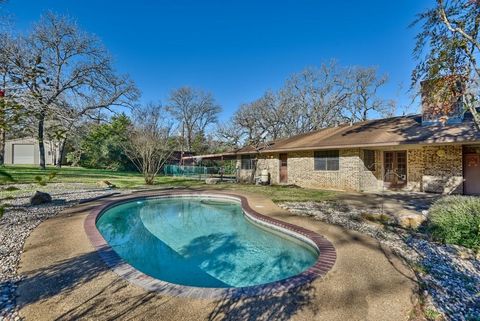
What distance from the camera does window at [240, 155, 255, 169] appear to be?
71.2ft

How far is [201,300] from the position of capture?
11.3ft

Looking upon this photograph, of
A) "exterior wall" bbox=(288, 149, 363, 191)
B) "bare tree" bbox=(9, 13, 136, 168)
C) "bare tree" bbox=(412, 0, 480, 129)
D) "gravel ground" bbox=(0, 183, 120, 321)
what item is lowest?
"gravel ground" bbox=(0, 183, 120, 321)

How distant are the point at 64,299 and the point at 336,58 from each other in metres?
35.5

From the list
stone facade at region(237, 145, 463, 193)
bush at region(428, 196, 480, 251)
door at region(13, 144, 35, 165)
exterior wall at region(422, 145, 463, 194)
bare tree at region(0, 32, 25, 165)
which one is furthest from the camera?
door at region(13, 144, 35, 165)

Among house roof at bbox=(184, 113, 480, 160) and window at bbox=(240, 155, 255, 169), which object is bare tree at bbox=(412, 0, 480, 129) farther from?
window at bbox=(240, 155, 255, 169)

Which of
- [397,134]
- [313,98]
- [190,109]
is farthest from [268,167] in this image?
[190,109]

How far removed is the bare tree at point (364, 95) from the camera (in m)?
31.8

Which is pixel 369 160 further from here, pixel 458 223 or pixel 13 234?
pixel 13 234

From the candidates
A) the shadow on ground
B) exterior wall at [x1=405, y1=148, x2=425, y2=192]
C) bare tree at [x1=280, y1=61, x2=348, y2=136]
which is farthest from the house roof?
bare tree at [x1=280, y1=61, x2=348, y2=136]

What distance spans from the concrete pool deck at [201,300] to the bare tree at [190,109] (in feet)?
131

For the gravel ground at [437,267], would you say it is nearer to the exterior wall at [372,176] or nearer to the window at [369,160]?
the exterior wall at [372,176]

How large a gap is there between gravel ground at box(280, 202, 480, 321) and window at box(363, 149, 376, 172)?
7520 millimetres

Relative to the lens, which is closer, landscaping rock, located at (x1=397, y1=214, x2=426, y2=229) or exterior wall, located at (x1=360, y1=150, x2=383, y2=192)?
landscaping rock, located at (x1=397, y1=214, x2=426, y2=229)

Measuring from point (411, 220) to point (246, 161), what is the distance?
15.8 meters
